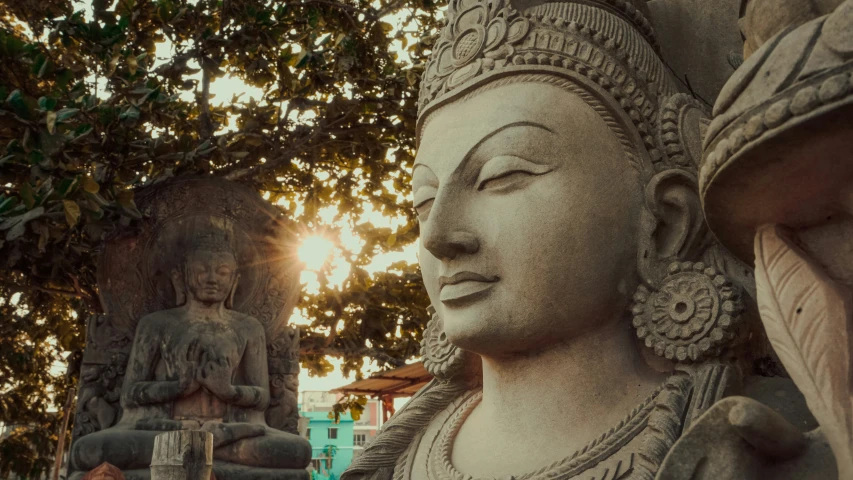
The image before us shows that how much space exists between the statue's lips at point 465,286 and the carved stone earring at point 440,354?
37cm

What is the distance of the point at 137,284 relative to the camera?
27.0 feet

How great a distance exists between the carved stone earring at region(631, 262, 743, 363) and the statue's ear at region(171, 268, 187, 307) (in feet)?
20.1

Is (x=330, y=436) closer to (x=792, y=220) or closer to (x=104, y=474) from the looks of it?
(x=104, y=474)

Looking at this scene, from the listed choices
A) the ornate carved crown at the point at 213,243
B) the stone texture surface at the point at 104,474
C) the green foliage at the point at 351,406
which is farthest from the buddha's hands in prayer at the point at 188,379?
the green foliage at the point at 351,406

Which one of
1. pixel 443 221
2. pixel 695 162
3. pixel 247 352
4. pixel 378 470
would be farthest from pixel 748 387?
pixel 247 352

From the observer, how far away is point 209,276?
26.5 feet

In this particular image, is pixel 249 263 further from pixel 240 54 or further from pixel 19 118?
pixel 19 118

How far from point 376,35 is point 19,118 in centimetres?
395

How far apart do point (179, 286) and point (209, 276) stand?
14.1 inches

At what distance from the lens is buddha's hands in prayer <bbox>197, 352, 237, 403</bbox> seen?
302 inches

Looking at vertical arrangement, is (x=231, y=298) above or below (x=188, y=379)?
above

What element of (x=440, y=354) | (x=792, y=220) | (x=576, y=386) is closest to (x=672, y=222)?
(x=576, y=386)

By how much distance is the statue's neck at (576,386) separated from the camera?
2658 millimetres

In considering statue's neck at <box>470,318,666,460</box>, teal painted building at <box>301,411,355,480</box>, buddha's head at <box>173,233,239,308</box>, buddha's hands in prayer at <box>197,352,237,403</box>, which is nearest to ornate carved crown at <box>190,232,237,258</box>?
buddha's head at <box>173,233,239,308</box>
